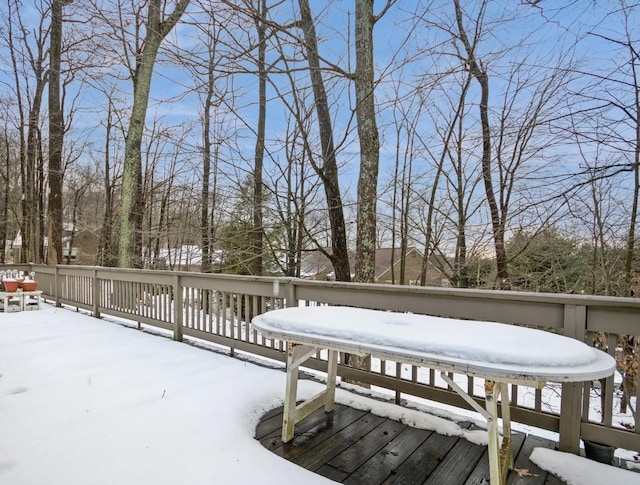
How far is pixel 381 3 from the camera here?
5.46 m

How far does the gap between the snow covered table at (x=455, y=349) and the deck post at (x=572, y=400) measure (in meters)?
0.33

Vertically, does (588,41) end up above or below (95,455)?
above

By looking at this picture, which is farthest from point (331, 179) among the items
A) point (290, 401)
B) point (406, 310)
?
point (290, 401)

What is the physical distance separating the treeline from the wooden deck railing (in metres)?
1.73

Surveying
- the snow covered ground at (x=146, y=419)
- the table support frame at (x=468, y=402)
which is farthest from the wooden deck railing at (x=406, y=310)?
the table support frame at (x=468, y=402)

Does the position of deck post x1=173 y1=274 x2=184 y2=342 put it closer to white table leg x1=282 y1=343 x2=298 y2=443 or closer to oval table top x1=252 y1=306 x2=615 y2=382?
oval table top x1=252 y1=306 x2=615 y2=382

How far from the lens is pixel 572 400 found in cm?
231

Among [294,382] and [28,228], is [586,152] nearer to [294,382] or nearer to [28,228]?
[294,382]

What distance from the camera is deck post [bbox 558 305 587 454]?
2.25m

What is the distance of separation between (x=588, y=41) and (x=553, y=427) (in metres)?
5.08

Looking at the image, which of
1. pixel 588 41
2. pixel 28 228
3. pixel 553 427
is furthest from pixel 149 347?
pixel 28 228

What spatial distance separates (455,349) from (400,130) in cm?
784

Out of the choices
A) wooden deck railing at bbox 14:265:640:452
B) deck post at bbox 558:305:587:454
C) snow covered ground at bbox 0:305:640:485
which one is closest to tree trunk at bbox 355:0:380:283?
wooden deck railing at bbox 14:265:640:452

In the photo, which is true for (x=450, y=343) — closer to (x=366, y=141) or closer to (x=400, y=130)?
(x=366, y=141)
